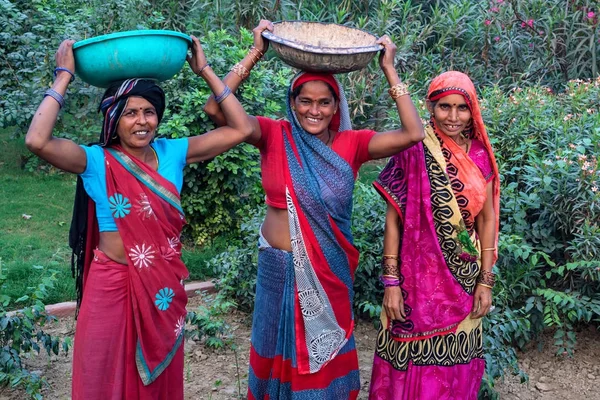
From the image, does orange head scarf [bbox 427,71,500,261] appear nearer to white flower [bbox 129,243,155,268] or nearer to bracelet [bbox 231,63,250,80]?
bracelet [bbox 231,63,250,80]

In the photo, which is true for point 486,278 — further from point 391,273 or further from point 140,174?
point 140,174

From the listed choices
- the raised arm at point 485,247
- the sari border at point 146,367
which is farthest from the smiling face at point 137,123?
the raised arm at point 485,247

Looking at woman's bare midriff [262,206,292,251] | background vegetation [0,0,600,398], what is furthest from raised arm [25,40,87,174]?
background vegetation [0,0,600,398]

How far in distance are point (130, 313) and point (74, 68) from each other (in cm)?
100

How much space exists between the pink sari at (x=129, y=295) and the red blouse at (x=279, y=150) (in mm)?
488

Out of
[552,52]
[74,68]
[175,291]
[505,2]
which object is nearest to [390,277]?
[175,291]

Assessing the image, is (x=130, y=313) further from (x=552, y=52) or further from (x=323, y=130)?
(x=552, y=52)

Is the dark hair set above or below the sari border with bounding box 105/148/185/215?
above

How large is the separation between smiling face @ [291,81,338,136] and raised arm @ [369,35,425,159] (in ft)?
0.80

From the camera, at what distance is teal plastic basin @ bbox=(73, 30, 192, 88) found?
103 inches

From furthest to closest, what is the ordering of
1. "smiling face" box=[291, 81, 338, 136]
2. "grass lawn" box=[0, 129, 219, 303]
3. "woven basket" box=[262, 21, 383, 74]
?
"grass lawn" box=[0, 129, 219, 303], "smiling face" box=[291, 81, 338, 136], "woven basket" box=[262, 21, 383, 74]

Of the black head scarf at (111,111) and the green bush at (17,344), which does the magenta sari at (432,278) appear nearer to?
the black head scarf at (111,111)

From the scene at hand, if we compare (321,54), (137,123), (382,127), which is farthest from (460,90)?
(382,127)

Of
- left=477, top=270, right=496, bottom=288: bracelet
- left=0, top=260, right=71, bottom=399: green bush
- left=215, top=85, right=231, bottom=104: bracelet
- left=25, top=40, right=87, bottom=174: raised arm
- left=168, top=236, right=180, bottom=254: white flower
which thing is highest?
left=215, top=85, right=231, bottom=104: bracelet
